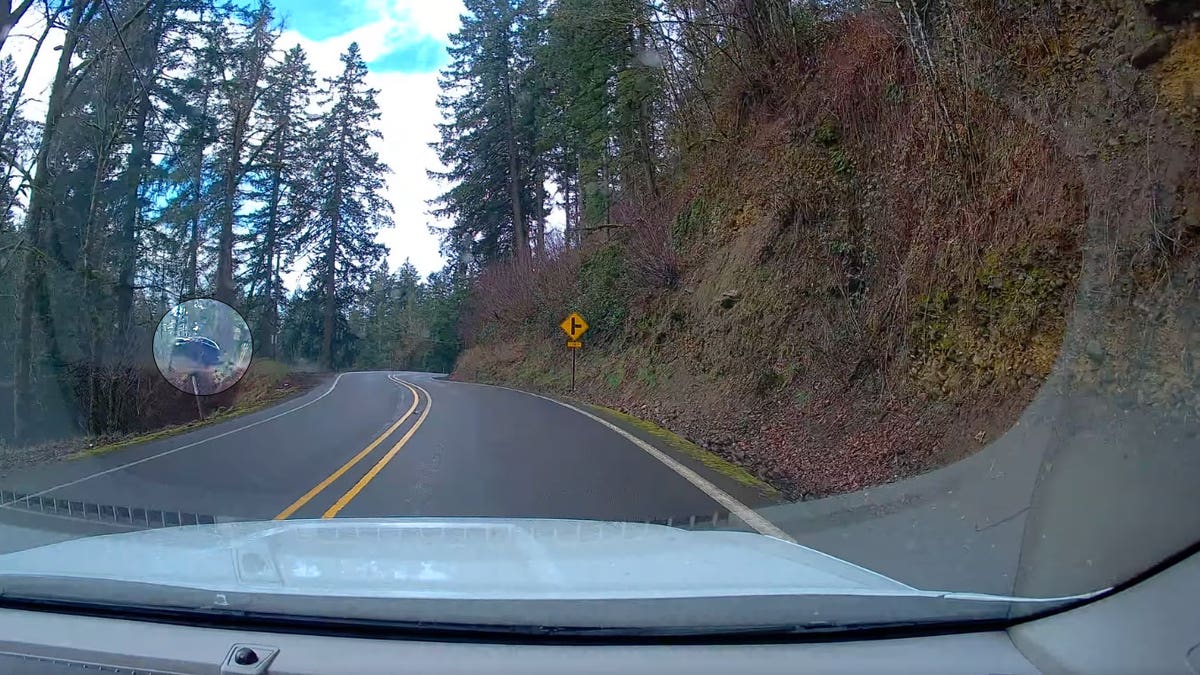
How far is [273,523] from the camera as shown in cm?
511

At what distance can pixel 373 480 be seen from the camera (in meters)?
9.82

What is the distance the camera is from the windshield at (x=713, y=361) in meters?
3.79

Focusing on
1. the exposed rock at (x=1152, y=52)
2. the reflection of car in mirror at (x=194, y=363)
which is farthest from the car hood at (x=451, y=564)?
the reflection of car in mirror at (x=194, y=363)

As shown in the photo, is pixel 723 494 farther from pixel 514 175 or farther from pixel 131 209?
pixel 514 175

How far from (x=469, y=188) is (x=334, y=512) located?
39788 mm

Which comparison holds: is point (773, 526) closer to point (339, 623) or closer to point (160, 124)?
point (339, 623)

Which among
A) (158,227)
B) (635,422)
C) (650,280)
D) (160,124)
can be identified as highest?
(160,124)

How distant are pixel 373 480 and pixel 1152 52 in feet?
30.5

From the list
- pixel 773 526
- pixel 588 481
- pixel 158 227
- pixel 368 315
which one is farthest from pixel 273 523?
pixel 368 315

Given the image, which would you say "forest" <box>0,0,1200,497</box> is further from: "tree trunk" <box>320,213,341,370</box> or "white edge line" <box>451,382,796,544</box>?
"tree trunk" <box>320,213,341,370</box>

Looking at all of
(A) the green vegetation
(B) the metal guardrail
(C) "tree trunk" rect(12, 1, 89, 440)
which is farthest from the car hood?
(C) "tree trunk" rect(12, 1, 89, 440)

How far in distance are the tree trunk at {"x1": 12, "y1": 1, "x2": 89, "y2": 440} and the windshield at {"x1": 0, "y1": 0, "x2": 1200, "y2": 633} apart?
140 mm

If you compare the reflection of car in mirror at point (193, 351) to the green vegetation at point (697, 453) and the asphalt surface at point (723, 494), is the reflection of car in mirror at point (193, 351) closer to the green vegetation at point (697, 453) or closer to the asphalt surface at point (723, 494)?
the asphalt surface at point (723, 494)

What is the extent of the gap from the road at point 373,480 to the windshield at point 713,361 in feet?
0.29
